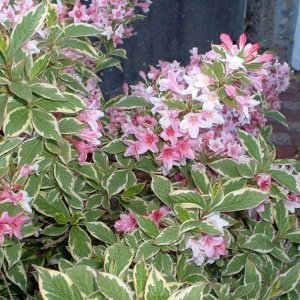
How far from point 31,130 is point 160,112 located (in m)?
0.26

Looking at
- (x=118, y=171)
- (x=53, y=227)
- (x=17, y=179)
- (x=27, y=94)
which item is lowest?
(x=53, y=227)

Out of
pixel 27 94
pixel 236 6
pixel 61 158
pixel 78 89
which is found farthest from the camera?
pixel 236 6

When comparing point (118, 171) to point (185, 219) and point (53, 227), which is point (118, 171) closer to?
point (53, 227)

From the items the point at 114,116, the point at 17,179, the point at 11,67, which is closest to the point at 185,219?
the point at 17,179

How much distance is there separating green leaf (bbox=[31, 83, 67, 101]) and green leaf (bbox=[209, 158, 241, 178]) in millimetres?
396

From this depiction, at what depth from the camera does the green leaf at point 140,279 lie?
0.86 m

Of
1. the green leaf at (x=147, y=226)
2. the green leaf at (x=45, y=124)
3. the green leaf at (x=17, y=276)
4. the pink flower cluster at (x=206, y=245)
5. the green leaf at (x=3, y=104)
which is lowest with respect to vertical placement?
the green leaf at (x=17, y=276)

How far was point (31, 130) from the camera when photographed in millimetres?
1257

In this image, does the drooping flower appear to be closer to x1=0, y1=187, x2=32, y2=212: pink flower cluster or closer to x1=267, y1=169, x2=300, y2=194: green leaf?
x1=267, y1=169, x2=300, y2=194: green leaf

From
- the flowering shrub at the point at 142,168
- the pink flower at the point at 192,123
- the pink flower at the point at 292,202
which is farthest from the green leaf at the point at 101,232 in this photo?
the pink flower at the point at 292,202

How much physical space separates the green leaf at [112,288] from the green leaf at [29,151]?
513 millimetres

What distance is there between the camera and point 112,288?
0.81 m

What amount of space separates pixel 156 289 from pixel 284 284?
603 millimetres

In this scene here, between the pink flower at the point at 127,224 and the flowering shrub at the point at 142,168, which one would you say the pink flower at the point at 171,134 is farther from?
the pink flower at the point at 127,224
